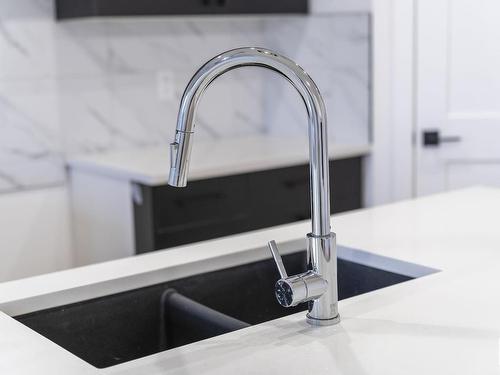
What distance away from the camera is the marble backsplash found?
11.0 feet

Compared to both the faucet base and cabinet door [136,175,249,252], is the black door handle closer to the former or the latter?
cabinet door [136,175,249,252]

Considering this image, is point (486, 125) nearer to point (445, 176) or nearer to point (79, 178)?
point (445, 176)

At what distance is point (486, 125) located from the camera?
3588mm

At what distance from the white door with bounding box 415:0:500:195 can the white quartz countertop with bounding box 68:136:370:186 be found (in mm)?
316

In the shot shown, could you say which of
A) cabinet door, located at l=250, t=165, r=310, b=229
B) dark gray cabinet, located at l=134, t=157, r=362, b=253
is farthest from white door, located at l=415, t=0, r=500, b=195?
cabinet door, located at l=250, t=165, r=310, b=229

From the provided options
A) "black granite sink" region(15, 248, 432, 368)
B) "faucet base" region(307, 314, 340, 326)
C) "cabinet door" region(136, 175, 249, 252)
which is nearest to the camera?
"faucet base" region(307, 314, 340, 326)

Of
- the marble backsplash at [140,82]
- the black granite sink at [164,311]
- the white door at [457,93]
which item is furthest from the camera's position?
the white door at [457,93]

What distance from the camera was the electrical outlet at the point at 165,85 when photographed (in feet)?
12.3

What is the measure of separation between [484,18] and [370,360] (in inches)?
103

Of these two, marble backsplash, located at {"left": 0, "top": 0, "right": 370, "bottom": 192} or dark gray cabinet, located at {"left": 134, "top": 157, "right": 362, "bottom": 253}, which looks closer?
dark gray cabinet, located at {"left": 134, "top": 157, "right": 362, "bottom": 253}

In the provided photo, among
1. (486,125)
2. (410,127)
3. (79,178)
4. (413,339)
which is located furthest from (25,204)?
(413,339)

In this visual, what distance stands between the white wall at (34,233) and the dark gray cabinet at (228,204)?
1.69ft

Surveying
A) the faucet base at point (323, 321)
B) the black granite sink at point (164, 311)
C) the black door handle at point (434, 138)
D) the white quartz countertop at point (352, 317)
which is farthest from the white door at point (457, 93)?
the faucet base at point (323, 321)

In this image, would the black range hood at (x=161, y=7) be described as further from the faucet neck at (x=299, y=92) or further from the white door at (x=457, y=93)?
the faucet neck at (x=299, y=92)
